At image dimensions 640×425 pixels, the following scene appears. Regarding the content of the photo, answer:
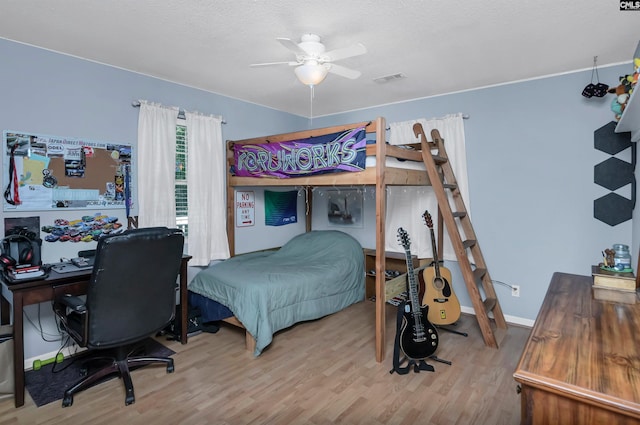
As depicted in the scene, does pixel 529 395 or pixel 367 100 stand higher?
pixel 367 100

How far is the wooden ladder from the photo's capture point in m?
2.90

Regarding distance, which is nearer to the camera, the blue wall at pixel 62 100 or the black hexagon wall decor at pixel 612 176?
the blue wall at pixel 62 100

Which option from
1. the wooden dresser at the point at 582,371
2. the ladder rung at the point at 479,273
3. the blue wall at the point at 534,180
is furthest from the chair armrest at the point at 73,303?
the blue wall at the point at 534,180

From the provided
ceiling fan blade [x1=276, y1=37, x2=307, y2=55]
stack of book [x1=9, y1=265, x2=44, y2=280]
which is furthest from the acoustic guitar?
stack of book [x1=9, y1=265, x2=44, y2=280]

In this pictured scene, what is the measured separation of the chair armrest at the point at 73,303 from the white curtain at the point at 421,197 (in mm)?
3073

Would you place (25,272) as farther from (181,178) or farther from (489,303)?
(489,303)

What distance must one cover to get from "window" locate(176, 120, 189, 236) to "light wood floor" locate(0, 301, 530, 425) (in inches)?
46.0

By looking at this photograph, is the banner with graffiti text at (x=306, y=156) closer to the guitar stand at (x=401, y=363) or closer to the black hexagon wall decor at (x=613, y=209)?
the guitar stand at (x=401, y=363)

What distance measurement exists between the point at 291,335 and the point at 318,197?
2.19m

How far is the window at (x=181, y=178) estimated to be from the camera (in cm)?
342

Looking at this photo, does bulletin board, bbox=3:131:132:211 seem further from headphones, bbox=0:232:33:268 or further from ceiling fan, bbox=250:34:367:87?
ceiling fan, bbox=250:34:367:87

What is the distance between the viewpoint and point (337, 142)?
2.76 meters

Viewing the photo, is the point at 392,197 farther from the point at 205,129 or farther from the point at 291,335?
the point at 205,129

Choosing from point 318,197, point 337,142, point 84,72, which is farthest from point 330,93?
point 84,72
